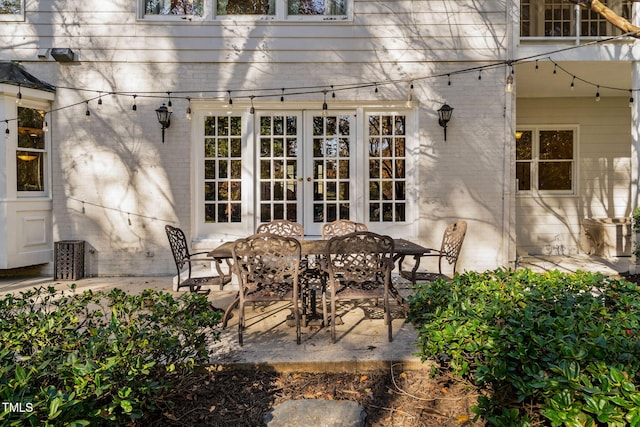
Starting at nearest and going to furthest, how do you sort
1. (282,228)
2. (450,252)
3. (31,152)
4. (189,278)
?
(189,278)
(450,252)
(282,228)
(31,152)

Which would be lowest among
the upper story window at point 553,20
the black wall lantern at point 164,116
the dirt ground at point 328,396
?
the dirt ground at point 328,396

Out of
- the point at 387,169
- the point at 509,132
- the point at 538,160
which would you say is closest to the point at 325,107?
the point at 387,169

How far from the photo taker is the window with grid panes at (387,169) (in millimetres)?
7250

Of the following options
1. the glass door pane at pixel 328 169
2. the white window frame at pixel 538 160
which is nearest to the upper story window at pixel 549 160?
the white window frame at pixel 538 160

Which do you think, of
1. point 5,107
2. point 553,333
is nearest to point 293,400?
point 553,333

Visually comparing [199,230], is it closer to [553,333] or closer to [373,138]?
[373,138]

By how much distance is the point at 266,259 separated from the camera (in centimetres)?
382

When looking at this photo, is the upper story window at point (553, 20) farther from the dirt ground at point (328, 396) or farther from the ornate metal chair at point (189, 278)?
the dirt ground at point (328, 396)

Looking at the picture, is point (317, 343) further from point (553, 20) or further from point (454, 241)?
point (553, 20)

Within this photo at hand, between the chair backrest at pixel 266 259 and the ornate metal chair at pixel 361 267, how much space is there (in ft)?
1.09

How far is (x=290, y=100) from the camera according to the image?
23.1 feet

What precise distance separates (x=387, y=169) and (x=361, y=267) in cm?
373

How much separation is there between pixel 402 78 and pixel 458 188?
6.85 feet

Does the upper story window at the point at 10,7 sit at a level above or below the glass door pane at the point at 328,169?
above
